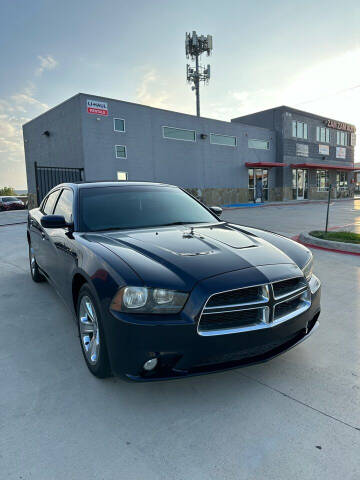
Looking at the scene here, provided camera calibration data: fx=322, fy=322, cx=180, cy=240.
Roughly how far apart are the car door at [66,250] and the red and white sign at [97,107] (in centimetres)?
1558

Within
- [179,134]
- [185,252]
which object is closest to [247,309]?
[185,252]

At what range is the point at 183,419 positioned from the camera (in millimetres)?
2008

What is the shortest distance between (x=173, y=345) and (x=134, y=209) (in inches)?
70.6

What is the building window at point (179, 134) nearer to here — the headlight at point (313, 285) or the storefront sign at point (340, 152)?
the headlight at point (313, 285)

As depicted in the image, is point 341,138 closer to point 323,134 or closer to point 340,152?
point 340,152

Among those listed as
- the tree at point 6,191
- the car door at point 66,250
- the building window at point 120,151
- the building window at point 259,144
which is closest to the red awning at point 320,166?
the building window at point 259,144

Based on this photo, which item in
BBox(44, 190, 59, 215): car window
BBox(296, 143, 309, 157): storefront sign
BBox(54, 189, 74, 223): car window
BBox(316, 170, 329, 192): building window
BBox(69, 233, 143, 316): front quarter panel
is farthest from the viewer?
BBox(316, 170, 329, 192): building window

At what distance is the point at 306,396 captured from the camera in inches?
86.6

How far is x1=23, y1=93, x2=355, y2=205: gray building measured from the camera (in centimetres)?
1789

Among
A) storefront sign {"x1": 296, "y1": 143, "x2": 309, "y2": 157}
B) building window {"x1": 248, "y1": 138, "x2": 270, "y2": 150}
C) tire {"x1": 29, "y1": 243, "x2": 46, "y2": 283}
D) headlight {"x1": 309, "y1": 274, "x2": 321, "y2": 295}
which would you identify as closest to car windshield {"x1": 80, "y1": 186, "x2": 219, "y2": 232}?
headlight {"x1": 309, "y1": 274, "x2": 321, "y2": 295}

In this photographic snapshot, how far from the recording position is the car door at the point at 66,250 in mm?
2817

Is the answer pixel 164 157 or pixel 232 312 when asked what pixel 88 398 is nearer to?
pixel 232 312

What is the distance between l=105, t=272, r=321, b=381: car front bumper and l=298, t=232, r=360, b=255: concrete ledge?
5.34 m

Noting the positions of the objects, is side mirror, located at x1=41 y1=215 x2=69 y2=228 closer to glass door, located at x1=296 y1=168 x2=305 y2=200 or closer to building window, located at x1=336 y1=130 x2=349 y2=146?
glass door, located at x1=296 y1=168 x2=305 y2=200
